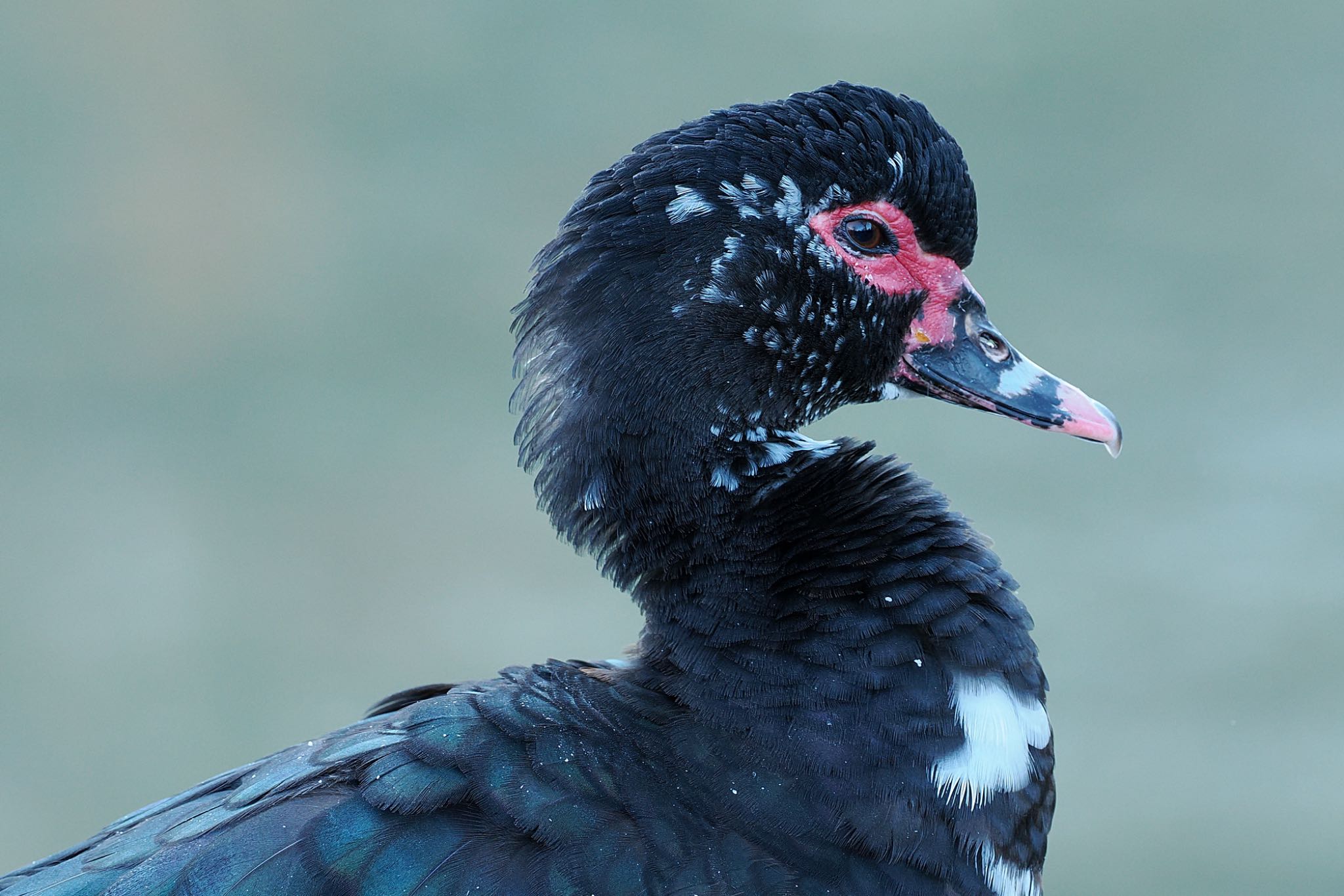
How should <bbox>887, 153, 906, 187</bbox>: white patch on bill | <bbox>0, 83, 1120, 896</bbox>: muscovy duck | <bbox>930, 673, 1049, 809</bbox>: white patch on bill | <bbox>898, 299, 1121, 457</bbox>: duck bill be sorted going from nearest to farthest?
1. <bbox>0, 83, 1120, 896</bbox>: muscovy duck
2. <bbox>930, 673, 1049, 809</bbox>: white patch on bill
3. <bbox>887, 153, 906, 187</bbox>: white patch on bill
4. <bbox>898, 299, 1121, 457</bbox>: duck bill

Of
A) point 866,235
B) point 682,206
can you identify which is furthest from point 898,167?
point 682,206

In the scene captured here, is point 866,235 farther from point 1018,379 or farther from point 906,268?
point 1018,379

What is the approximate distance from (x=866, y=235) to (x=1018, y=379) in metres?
0.42

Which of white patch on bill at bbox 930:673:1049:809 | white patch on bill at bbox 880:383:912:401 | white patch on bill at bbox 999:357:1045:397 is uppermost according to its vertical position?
white patch on bill at bbox 999:357:1045:397

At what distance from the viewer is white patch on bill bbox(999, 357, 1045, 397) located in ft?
9.27

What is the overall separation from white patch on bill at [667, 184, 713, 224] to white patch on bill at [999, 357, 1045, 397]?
716 mm

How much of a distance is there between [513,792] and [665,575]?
0.49m

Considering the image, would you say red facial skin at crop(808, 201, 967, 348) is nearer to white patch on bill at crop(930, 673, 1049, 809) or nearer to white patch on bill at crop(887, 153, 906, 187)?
white patch on bill at crop(887, 153, 906, 187)

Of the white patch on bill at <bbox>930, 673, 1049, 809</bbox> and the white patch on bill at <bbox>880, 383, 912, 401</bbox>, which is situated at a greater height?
the white patch on bill at <bbox>880, 383, 912, 401</bbox>

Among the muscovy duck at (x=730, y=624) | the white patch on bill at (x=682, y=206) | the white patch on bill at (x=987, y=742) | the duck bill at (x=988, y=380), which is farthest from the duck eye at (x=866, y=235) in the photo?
the white patch on bill at (x=987, y=742)

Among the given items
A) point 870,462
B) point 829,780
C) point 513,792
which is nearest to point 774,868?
point 829,780

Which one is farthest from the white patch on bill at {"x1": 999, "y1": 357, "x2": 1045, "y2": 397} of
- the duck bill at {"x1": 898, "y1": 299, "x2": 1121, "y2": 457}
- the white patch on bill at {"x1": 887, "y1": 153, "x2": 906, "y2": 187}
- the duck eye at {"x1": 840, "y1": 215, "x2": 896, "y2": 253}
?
the white patch on bill at {"x1": 887, "y1": 153, "x2": 906, "y2": 187}

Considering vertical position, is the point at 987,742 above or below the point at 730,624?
below

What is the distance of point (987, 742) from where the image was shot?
2.38 metres
